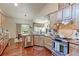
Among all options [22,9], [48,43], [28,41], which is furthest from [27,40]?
[22,9]

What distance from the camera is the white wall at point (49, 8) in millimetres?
1612

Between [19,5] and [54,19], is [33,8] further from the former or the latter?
[54,19]

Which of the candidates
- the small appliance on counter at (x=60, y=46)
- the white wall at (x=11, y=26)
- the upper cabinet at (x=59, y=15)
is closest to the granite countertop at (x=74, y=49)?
the small appliance on counter at (x=60, y=46)

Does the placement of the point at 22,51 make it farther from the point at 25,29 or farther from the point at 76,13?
the point at 76,13

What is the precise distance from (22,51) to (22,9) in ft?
2.38

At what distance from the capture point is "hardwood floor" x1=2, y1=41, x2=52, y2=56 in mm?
1627

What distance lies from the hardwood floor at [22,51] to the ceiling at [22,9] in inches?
20.6

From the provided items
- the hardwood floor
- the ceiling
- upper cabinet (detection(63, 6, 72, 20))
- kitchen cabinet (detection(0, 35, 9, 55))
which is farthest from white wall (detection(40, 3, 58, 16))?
kitchen cabinet (detection(0, 35, 9, 55))

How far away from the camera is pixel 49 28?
1.72 m

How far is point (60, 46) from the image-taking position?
1.82m

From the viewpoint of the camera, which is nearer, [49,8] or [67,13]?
[49,8]

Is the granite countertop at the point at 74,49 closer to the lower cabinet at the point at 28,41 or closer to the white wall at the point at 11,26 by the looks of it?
the lower cabinet at the point at 28,41

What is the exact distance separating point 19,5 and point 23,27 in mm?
397

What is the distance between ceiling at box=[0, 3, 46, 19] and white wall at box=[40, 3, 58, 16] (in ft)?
0.25
